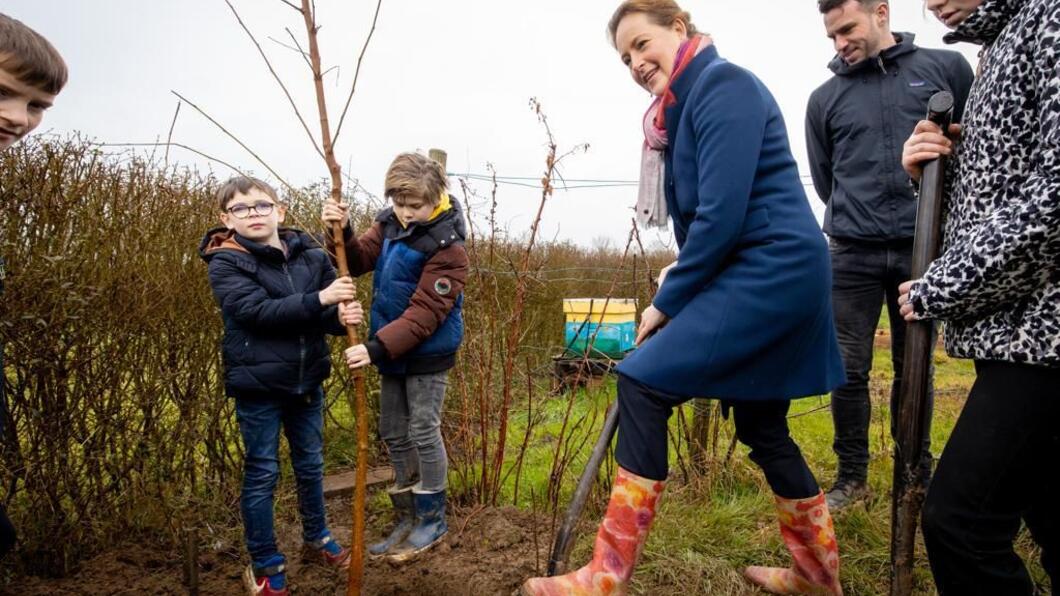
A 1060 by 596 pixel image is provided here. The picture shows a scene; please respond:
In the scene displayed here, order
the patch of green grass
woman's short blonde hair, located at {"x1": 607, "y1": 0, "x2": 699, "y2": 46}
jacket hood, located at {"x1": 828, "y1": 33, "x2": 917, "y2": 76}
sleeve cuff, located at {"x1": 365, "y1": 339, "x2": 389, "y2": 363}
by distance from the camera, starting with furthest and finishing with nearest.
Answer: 1. jacket hood, located at {"x1": 828, "y1": 33, "x2": 917, "y2": 76}
2. sleeve cuff, located at {"x1": 365, "y1": 339, "x2": 389, "y2": 363}
3. the patch of green grass
4. woman's short blonde hair, located at {"x1": 607, "y1": 0, "x2": 699, "y2": 46}

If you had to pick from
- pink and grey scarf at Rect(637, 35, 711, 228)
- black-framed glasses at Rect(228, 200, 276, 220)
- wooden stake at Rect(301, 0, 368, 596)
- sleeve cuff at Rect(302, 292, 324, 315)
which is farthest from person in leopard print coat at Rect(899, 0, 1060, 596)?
black-framed glasses at Rect(228, 200, 276, 220)

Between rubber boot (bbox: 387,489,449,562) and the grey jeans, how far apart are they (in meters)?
0.05

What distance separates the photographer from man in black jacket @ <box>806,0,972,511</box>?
2.94 meters

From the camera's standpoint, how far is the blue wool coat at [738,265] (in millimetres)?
1889

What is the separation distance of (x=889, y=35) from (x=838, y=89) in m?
0.29

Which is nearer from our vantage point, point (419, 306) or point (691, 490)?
point (419, 306)

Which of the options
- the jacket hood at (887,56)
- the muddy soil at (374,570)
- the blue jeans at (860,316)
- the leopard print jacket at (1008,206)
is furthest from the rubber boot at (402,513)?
the jacket hood at (887,56)

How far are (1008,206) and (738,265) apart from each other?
651mm

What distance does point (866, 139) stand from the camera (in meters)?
3.03

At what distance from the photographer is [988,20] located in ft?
5.50

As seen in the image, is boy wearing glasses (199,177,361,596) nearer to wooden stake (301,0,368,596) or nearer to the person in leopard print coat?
wooden stake (301,0,368,596)

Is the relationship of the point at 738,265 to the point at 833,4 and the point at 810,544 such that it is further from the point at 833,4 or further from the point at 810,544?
the point at 833,4

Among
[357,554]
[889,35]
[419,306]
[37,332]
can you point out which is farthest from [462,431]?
[889,35]

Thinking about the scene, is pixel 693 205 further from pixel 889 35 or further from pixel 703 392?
pixel 889 35
